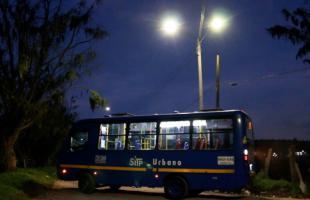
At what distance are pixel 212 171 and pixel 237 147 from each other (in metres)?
1.22

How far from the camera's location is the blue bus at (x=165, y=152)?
54.6ft

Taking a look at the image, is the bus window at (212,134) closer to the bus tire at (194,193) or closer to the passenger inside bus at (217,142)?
the passenger inside bus at (217,142)

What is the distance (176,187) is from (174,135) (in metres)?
1.85

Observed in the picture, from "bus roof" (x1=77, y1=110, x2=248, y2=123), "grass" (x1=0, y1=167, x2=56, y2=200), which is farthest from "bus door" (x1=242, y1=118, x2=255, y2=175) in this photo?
"grass" (x1=0, y1=167, x2=56, y2=200)

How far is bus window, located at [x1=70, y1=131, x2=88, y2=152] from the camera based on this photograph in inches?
803

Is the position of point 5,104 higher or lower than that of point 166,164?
higher

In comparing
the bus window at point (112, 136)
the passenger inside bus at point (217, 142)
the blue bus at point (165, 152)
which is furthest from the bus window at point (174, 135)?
the bus window at point (112, 136)

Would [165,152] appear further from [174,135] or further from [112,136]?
[112,136]

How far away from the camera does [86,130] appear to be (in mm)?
20406

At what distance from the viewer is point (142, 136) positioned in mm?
18734

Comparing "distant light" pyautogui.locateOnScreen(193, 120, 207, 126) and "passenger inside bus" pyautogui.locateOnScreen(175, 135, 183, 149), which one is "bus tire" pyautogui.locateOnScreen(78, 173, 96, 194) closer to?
"passenger inside bus" pyautogui.locateOnScreen(175, 135, 183, 149)

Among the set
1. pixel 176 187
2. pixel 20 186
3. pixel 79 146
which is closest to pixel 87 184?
pixel 79 146

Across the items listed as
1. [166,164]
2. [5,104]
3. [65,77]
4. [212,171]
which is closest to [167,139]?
[166,164]

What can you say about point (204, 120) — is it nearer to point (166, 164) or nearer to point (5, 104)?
point (166, 164)
